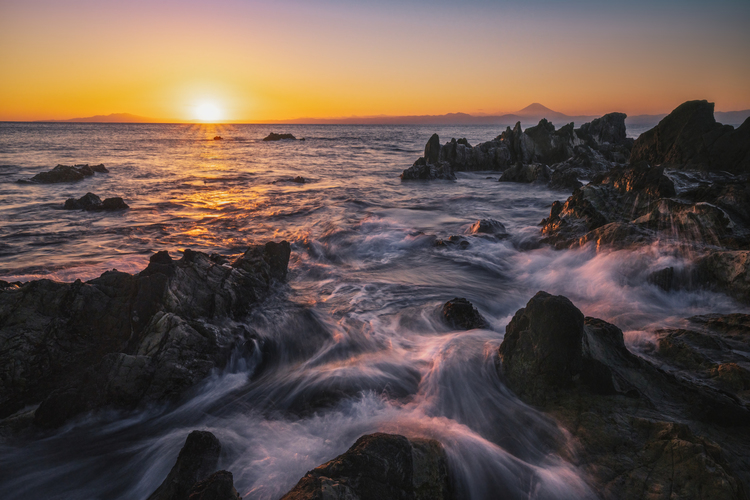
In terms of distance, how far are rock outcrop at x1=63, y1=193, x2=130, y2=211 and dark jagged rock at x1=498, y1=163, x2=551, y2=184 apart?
25.0 metres

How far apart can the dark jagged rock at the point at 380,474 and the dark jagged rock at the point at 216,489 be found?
464 millimetres

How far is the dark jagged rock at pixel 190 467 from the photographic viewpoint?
3.37 meters

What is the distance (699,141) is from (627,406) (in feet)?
53.9

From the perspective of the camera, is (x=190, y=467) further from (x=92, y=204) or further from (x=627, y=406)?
(x=92, y=204)

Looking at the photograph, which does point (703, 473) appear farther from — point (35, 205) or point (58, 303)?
point (35, 205)

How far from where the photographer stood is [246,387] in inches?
234

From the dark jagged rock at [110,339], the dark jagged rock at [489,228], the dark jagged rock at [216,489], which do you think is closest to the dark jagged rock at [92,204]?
the dark jagged rock at [110,339]

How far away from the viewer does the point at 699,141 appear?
1509cm

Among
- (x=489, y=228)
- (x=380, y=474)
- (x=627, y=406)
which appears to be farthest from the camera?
(x=489, y=228)

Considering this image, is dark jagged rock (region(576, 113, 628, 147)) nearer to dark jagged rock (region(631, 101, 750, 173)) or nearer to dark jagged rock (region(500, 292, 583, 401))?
dark jagged rock (region(631, 101, 750, 173))

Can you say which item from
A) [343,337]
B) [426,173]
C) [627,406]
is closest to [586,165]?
[426,173]

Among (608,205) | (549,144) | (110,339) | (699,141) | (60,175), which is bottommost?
(110,339)


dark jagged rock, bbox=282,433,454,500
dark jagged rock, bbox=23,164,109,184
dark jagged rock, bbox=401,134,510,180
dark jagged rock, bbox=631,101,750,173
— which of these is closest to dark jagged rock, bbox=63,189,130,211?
dark jagged rock, bbox=23,164,109,184

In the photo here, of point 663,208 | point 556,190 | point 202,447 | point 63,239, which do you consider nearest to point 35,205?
point 63,239
